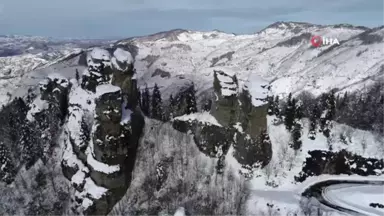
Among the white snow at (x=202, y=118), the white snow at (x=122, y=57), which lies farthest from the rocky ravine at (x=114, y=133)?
the white snow at (x=202, y=118)

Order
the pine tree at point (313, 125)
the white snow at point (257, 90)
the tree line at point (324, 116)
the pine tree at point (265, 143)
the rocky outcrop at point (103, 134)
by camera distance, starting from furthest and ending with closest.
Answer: the tree line at point (324, 116) → the pine tree at point (313, 125) → the pine tree at point (265, 143) → the white snow at point (257, 90) → the rocky outcrop at point (103, 134)

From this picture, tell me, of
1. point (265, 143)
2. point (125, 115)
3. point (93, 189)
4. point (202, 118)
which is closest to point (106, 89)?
point (125, 115)

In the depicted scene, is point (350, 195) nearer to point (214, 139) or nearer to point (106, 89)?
point (214, 139)

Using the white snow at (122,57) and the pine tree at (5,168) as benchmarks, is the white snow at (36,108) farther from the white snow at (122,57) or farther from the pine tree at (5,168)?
the white snow at (122,57)

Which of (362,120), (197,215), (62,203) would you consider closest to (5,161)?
(62,203)

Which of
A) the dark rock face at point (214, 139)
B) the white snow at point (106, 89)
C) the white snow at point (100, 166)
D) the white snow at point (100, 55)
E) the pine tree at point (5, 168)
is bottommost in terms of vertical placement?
the pine tree at point (5, 168)

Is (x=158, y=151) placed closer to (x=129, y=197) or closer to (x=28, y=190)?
(x=129, y=197)
